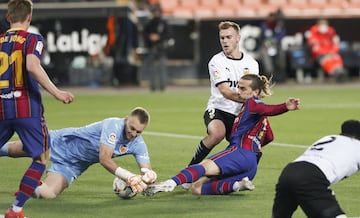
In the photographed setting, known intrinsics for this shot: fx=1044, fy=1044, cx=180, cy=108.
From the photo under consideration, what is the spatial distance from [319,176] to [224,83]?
359 cm

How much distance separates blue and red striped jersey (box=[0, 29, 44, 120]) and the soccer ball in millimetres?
1375

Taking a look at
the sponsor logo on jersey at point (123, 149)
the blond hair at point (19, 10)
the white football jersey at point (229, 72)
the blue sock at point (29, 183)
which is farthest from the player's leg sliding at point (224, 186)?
the blond hair at point (19, 10)

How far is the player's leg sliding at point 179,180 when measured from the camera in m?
9.18

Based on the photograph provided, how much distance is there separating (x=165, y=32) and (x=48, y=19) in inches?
134

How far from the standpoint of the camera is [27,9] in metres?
8.89

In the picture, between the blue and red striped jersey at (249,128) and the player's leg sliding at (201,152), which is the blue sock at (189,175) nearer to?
the blue and red striped jersey at (249,128)

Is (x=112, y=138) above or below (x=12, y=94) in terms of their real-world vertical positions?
below

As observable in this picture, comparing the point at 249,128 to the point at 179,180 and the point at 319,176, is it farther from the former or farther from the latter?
the point at 319,176

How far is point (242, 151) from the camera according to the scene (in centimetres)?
1015

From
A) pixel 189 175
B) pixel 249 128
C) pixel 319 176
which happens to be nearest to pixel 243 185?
pixel 249 128

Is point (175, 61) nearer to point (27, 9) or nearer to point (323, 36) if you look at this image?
point (323, 36)

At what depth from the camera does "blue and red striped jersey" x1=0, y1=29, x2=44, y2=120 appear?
8.83 meters

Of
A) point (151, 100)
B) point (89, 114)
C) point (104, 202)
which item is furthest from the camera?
point (151, 100)

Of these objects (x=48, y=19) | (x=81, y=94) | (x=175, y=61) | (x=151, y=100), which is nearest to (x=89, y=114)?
(x=151, y=100)
